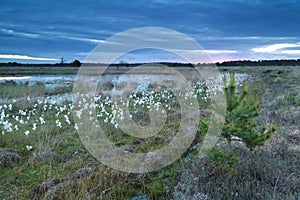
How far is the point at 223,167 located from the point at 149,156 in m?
1.63

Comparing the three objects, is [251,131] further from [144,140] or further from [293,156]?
[144,140]

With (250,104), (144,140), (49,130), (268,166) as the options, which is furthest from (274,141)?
(49,130)

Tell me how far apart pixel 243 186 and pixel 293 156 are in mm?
1712

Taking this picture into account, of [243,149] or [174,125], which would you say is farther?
[174,125]

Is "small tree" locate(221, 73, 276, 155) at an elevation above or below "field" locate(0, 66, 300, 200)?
above

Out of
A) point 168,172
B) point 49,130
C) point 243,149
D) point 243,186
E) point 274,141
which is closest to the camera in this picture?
point 243,186

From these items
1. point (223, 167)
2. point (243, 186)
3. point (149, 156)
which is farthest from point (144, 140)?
point (243, 186)

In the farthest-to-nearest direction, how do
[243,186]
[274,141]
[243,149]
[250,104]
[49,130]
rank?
[49,130]
[274,141]
[243,149]
[250,104]
[243,186]

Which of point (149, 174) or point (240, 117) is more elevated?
point (240, 117)

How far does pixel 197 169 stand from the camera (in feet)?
17.3

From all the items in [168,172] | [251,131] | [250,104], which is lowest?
[168,172]

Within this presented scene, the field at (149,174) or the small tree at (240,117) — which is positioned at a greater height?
the small tree at (240,117)

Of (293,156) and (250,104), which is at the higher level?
(250,104)

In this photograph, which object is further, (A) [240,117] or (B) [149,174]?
(B) [149,174]
